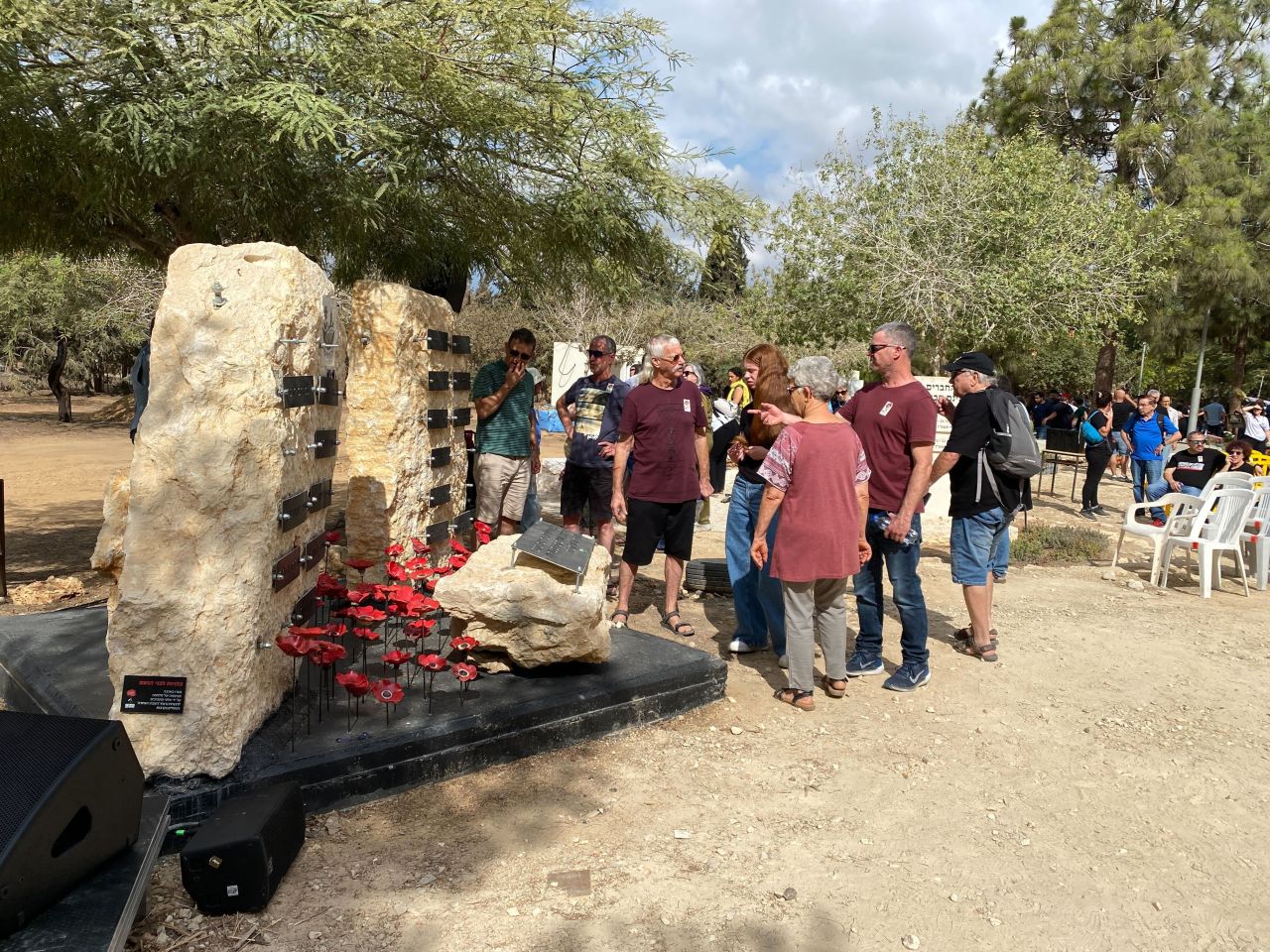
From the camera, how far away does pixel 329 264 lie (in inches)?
299

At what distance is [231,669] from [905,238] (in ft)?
50.3

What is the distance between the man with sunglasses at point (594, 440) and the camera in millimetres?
6406

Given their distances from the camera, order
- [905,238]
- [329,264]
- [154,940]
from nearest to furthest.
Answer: [154,940] < [329,264] < [905,238]

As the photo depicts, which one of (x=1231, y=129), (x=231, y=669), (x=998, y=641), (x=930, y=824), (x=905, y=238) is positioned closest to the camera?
(x=231, y=669)

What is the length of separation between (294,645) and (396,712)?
62 cm

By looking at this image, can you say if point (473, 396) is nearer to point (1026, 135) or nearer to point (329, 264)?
point (329, 264)

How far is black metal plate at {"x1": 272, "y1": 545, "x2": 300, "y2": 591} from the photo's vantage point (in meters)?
3.83

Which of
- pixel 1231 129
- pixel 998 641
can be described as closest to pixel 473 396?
pixel 998 641

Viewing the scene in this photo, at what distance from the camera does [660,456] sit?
18.7ft

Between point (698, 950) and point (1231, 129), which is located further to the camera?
point (1231, 129)

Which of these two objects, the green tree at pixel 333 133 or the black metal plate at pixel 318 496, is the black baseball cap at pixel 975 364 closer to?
the green tree at pixel 333 133

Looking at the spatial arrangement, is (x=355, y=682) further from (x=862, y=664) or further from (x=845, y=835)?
(x=862, y=664)

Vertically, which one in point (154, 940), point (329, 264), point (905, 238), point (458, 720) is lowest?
point (154, 940)

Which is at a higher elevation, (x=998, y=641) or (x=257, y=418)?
(x=257, y=418)
